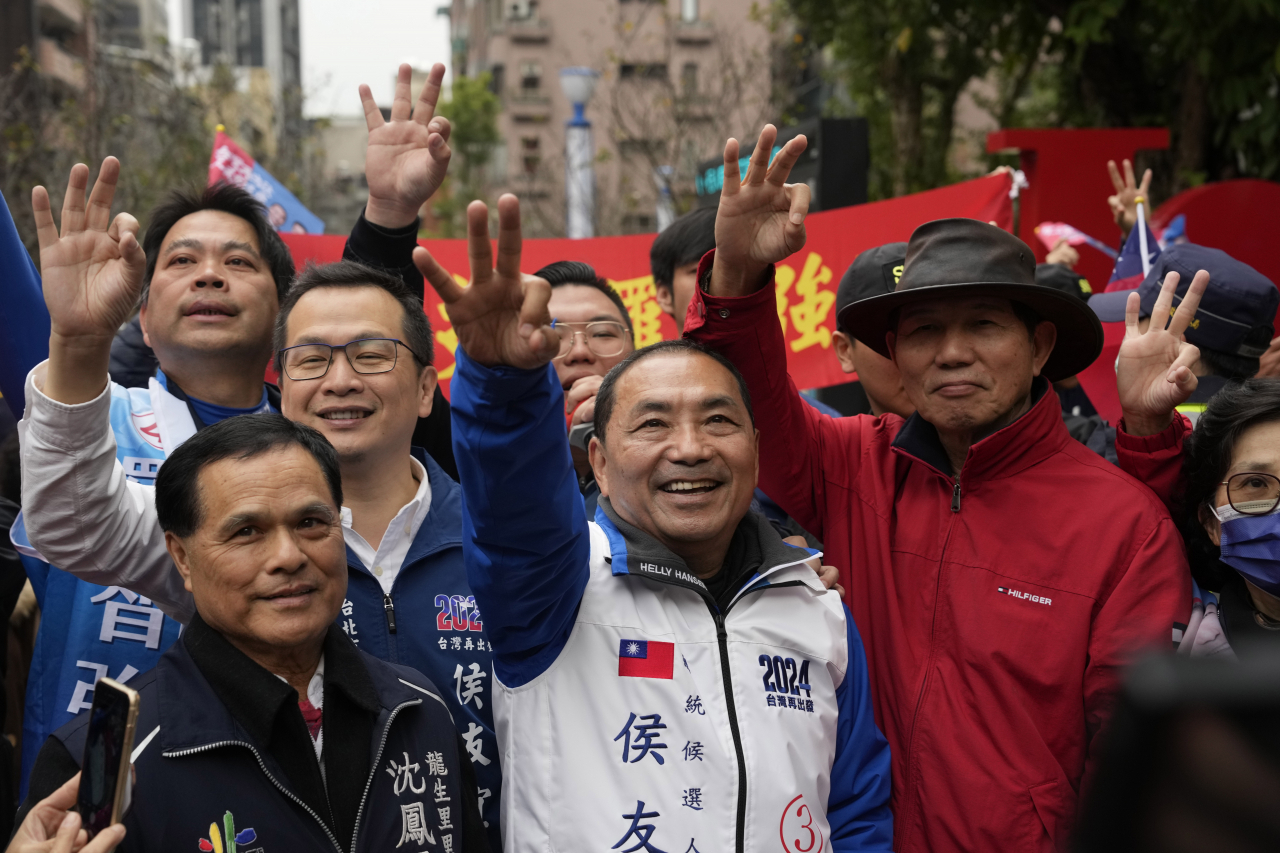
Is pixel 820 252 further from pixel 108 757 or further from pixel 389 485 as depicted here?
pixel 108 757

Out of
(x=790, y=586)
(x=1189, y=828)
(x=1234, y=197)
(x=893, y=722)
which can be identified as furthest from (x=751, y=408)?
(x=1234, y=197)

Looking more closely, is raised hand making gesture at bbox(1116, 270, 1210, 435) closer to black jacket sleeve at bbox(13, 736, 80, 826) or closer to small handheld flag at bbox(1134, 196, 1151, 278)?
small handheld flag at bbox(1134, 196, 1151, 278)

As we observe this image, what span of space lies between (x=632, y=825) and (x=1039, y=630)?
957 mm

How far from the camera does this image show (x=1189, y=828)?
619 millimetres

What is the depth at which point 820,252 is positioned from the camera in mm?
5664

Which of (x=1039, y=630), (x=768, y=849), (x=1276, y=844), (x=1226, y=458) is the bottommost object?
(x=768, y=849)

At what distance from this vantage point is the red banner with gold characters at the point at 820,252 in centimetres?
554

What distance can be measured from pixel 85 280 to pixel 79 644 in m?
0.87

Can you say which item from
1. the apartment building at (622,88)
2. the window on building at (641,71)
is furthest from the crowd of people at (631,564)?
the window on building at (641,71)

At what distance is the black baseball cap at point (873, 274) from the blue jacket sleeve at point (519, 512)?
57.1 inches

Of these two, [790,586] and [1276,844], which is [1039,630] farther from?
[1276,844]

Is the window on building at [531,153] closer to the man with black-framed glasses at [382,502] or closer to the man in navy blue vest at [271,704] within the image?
the man with black-framed glasses at [382,502]

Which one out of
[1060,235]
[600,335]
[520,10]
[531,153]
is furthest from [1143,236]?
[520,10]

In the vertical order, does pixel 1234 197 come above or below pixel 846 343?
above
